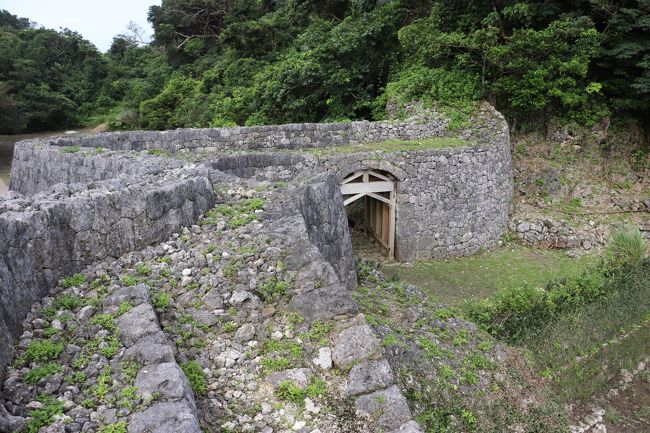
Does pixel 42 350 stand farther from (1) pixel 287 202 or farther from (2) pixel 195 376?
(1) pixel 287 202

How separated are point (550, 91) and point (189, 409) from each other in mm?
13514

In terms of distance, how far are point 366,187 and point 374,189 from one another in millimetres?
234

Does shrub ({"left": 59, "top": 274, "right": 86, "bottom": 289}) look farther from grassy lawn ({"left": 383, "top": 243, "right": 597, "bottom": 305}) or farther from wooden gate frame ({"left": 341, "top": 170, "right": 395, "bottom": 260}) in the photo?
wooden gate frame ({"left": 341, "top": 170, "right": 395, "bottom": 260})

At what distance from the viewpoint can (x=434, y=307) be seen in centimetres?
689

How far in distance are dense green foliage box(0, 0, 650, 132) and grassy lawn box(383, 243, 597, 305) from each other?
458cm

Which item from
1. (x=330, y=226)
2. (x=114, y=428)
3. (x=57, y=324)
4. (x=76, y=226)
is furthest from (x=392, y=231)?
(x=114, y=428)

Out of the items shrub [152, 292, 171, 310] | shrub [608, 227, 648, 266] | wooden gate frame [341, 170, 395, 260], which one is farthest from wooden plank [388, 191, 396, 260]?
shrub [152, 292, 171, 310]

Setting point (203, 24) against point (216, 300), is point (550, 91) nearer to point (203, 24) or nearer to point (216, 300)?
point (216, 300)

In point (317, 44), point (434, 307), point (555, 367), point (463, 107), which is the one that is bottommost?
point (555, 367)

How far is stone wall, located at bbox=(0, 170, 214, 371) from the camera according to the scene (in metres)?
3.70

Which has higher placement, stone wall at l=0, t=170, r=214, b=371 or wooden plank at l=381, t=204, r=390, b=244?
stone wall at l=0, t=170, r=214, b=371

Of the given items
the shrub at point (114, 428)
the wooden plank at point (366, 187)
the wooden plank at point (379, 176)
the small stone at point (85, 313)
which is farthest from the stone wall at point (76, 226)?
the wooden plank at point (379, 176)

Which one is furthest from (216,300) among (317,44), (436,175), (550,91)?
(317,44)

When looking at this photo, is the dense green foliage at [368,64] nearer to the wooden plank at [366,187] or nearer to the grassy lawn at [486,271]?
the wooden plank at [366,187]
